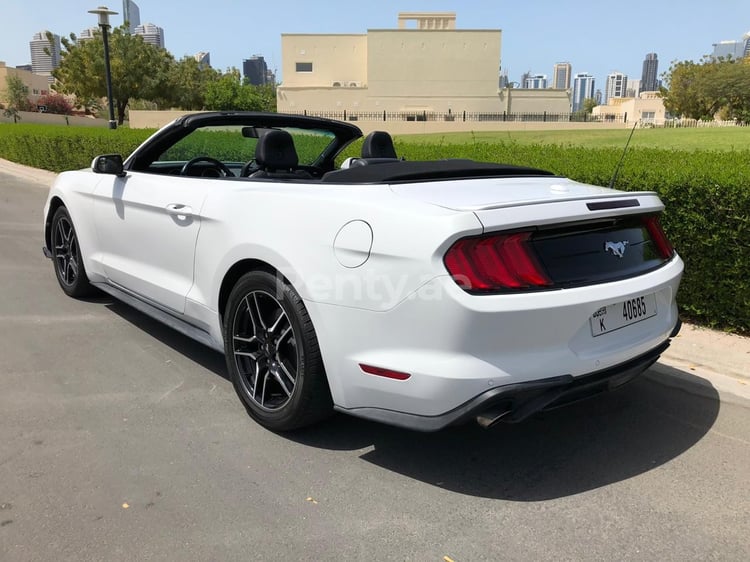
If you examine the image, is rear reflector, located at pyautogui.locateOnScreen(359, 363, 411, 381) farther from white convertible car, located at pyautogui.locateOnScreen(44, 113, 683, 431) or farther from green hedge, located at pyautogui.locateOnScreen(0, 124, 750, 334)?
green hedge, located at pyautogui.locateOnScreen(0, 124, 750, 334)

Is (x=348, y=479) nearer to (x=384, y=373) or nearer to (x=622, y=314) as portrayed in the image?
(x=384, y=373)

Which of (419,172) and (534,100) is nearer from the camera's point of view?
(419,172)

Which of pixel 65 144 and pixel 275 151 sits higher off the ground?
pixel 275 151

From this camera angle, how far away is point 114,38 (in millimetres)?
51000

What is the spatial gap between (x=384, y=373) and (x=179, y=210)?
1.81 m

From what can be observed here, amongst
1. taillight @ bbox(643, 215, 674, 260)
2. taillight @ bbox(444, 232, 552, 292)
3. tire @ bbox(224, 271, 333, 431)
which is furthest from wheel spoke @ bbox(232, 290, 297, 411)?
taillight @ bbox(643, 215, 674, 260)

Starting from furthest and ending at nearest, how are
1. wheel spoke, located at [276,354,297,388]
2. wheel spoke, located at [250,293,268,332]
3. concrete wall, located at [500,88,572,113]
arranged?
concrete wall, located at [500,88,572,113]
wheel spoke, located at [250,293,268,332]
wheel spoke, located at [276,354,297,388]

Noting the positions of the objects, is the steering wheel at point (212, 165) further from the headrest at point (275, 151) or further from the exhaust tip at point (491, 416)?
the exhaust tip at point (491, 416)

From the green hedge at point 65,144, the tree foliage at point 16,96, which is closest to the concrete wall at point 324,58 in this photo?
the tree foliage at point 16,96

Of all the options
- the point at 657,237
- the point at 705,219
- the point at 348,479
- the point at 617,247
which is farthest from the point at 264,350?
the point at 705,219

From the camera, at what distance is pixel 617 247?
2967 millimetres

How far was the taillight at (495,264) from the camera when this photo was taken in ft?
8.11

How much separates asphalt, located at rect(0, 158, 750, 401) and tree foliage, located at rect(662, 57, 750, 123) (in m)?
71.3

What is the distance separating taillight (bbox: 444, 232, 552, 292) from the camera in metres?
2.47
